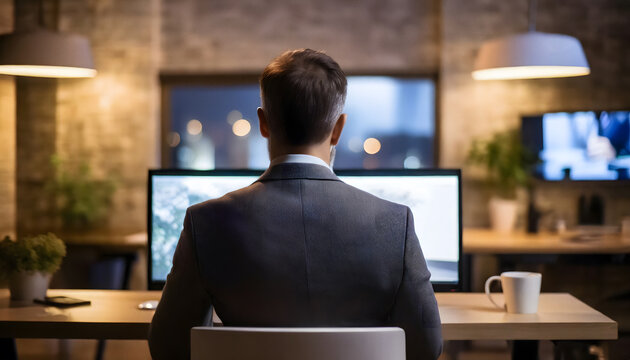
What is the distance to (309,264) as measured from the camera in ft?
3.93

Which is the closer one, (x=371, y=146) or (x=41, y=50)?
(x=41, y=50)

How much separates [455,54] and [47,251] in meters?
3.80

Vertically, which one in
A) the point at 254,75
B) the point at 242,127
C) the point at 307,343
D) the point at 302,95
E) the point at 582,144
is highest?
the point at 254,75

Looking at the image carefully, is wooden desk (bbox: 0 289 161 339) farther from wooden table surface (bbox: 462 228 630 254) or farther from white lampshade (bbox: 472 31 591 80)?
wooden table surface (bbox: 462 228 630 254)

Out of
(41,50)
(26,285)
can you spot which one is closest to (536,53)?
(41,50)

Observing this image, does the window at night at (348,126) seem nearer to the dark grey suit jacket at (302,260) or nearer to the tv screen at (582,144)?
the tv screen at (582,144)

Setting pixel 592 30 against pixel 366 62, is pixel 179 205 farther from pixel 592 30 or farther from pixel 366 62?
pixel 592 30

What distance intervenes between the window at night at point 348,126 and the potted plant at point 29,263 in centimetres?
342

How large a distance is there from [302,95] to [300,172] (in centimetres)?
14

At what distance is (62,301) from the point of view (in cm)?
205

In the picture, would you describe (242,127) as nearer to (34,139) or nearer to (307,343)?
(34,139)

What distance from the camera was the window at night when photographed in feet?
18.0

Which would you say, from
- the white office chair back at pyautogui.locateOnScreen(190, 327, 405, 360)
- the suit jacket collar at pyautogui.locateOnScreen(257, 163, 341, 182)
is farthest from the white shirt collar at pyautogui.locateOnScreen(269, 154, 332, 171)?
the white office chair back at pyautogui.locateOnScreen(190, 327, 405, 360)

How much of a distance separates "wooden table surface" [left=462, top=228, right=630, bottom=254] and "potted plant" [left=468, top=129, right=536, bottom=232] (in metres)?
0.37
